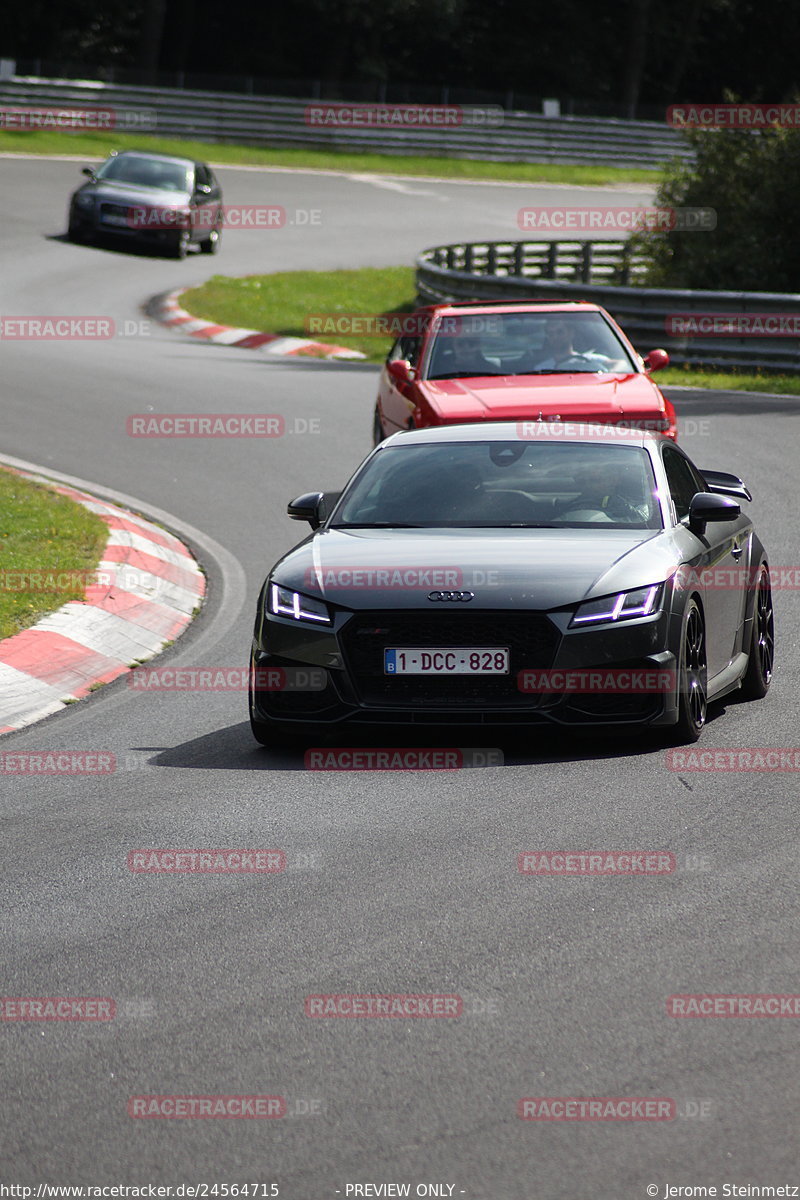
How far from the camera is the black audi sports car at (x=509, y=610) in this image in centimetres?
771

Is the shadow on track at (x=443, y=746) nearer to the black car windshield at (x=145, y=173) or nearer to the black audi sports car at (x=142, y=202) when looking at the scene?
the black audi sports car at (x=142, y=202)

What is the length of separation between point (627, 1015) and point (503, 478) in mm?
4485

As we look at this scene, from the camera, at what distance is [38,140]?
48.6m

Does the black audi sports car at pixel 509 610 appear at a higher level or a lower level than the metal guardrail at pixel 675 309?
higher

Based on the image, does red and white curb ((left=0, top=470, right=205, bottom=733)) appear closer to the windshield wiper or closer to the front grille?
the front grille

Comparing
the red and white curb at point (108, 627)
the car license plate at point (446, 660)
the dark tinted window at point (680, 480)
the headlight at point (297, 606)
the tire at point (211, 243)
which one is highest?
the dark tinted window at point (680, 480)

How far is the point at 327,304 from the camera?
30.9 metres

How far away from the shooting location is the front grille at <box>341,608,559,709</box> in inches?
303

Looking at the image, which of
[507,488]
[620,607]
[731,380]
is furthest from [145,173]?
[620,607]

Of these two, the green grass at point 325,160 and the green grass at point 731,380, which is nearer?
the green grass at point 731,380

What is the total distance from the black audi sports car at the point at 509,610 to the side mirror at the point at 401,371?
5838 millimetres

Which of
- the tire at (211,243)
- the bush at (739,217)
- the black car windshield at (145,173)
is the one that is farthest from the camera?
the tire at (211,243)

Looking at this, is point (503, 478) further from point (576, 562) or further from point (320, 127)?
point (320, 127)

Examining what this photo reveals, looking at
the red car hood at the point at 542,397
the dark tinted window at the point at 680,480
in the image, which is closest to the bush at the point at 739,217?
the red car hood at the point at 542,397
